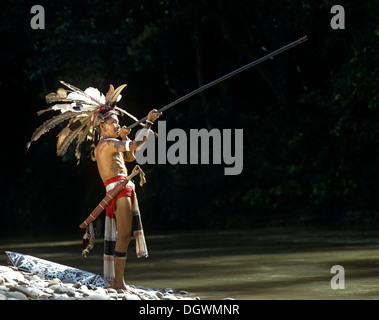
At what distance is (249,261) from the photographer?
11.9 m

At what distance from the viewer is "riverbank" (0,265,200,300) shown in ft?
23.2

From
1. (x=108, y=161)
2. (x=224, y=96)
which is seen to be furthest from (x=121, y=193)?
(x=224, y=96)

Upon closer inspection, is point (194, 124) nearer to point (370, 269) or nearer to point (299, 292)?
point (370, 269)

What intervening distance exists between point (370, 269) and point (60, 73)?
573 inches

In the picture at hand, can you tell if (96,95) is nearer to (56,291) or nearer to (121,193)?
(121,193)

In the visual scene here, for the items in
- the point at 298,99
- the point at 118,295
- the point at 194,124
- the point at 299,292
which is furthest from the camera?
the point at 194,124

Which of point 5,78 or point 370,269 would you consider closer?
point 370,269

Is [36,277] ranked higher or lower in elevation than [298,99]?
lower

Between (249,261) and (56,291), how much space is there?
490 cm

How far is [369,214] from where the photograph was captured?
2019 centimetres

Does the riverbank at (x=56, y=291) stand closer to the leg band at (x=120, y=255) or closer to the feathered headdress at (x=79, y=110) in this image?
the leg band at (x=120, y=255)

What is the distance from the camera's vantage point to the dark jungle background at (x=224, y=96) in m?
20.3

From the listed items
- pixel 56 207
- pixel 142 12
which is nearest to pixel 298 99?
pixel 142 12

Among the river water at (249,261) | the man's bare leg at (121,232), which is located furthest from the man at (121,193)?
the river water at (249,261)
